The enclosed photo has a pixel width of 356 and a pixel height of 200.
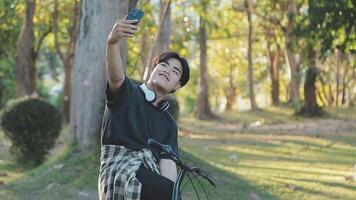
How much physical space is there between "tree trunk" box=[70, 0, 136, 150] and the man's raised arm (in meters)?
5.75

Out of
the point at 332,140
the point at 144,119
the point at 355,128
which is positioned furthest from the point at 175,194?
the point at 355,128

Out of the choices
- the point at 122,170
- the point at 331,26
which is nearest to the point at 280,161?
the point at 331,26

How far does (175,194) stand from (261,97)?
59586mm

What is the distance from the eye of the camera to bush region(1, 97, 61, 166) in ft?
37.4

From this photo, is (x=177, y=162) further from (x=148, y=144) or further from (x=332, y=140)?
(x=332, y=140)

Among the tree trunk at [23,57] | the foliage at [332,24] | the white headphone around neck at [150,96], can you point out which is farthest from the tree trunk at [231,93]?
the white headphone around neck at [150,96]

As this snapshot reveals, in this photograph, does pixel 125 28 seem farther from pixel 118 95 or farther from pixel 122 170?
pixel 122 170

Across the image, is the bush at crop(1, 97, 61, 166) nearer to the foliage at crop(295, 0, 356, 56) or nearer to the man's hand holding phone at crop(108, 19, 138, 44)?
the foliage at crop(295, 0, 356, 56)

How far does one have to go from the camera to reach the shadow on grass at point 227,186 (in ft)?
26.0

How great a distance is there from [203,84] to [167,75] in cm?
2333

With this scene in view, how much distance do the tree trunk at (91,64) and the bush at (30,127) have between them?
2.46m

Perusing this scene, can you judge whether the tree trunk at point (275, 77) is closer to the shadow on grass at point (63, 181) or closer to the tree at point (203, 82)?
the tree at point (203, 82)

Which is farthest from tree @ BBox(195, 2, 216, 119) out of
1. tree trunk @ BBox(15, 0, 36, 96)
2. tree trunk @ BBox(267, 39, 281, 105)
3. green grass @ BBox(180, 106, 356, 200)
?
tree trunk @ BBox(15, 0, 36, 96)

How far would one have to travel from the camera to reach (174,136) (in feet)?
11.3
